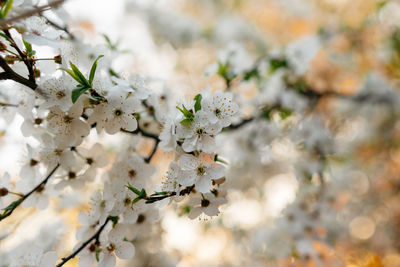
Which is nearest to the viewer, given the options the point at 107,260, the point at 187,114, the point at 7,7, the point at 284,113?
the point at 7,7

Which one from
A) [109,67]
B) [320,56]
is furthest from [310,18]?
[109,67]

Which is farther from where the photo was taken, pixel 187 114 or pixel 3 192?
pixel 3 192

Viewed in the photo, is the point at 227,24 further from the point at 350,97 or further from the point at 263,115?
the point at 263,115

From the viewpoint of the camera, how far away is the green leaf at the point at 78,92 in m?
0.60

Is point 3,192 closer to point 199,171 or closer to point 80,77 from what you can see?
point 80,77

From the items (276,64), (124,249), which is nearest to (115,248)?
(124,249)

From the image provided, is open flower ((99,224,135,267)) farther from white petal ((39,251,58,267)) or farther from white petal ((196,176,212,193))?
white petal ((196,176,212,193))

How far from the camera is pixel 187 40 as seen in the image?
337 centimetres

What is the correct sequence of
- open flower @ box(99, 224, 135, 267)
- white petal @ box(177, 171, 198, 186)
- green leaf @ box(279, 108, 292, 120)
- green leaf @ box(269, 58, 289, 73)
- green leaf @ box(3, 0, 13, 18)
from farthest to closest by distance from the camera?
green leaf @ box(269, 58, 289, 73) → green leaf @ box(279, 108, 292, 120) → open flower @ box(99, 224, 135, 267) → white petal @ box(177, 171, 198, 186) → green leaf @ box(3, 0, 13, 18)

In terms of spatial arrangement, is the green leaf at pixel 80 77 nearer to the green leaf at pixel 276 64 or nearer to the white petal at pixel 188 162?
the white petal at pixel 188 162

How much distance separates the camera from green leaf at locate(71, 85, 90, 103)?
599mm

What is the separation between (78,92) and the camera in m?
0.61

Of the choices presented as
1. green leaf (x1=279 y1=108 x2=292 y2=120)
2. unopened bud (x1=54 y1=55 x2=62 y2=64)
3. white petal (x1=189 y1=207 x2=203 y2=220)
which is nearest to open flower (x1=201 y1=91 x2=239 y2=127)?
white petal (x1=189 y1=207 x2=203 y2=220)

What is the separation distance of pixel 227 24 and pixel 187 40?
30.3 inches
